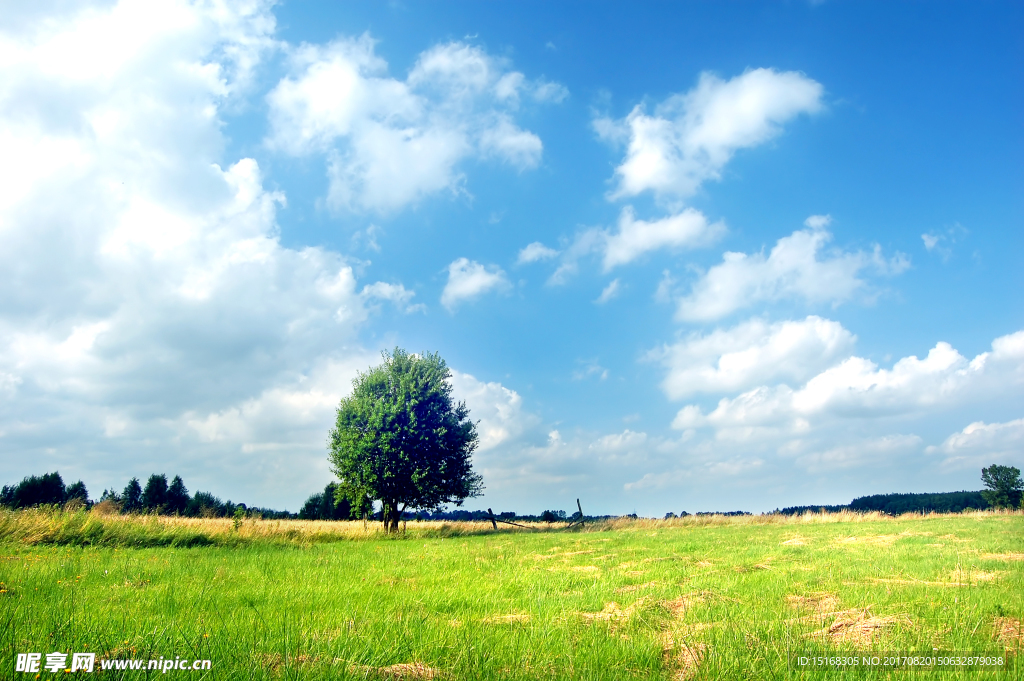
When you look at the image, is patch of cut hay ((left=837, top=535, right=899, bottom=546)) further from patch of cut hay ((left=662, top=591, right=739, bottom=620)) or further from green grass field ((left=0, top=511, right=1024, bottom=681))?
patch of cut hay ((left=662, top=591, right=739, bottom=620))

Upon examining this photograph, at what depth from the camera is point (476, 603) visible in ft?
26.7

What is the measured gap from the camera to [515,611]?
750 cm

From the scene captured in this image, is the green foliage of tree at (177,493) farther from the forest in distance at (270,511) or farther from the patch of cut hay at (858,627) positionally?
the patch of cut hay at (858,627)

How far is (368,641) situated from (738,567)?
998cm

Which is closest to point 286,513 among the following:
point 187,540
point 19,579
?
point 187,540

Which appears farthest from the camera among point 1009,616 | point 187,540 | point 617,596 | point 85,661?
point 187,540

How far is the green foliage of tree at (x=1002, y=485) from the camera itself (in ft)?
252

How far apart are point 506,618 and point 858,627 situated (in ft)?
13.8

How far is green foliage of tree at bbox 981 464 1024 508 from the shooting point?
252ft

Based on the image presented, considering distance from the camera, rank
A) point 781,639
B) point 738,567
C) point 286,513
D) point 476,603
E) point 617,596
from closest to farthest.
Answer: point 781,639 → point 476,603 → point 617,596 → point 738,567 → point 286,513

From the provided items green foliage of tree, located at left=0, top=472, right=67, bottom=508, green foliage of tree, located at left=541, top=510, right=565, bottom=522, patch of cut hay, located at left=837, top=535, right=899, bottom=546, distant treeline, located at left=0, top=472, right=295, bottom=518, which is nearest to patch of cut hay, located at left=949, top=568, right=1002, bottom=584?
patch of cut hay, located at left=837, top=535, right=899, bottom=546

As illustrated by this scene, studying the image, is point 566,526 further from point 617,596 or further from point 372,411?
point 617,596

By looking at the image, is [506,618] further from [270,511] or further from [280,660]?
[270,511]

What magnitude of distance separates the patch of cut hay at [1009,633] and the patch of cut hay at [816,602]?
1.70 m
